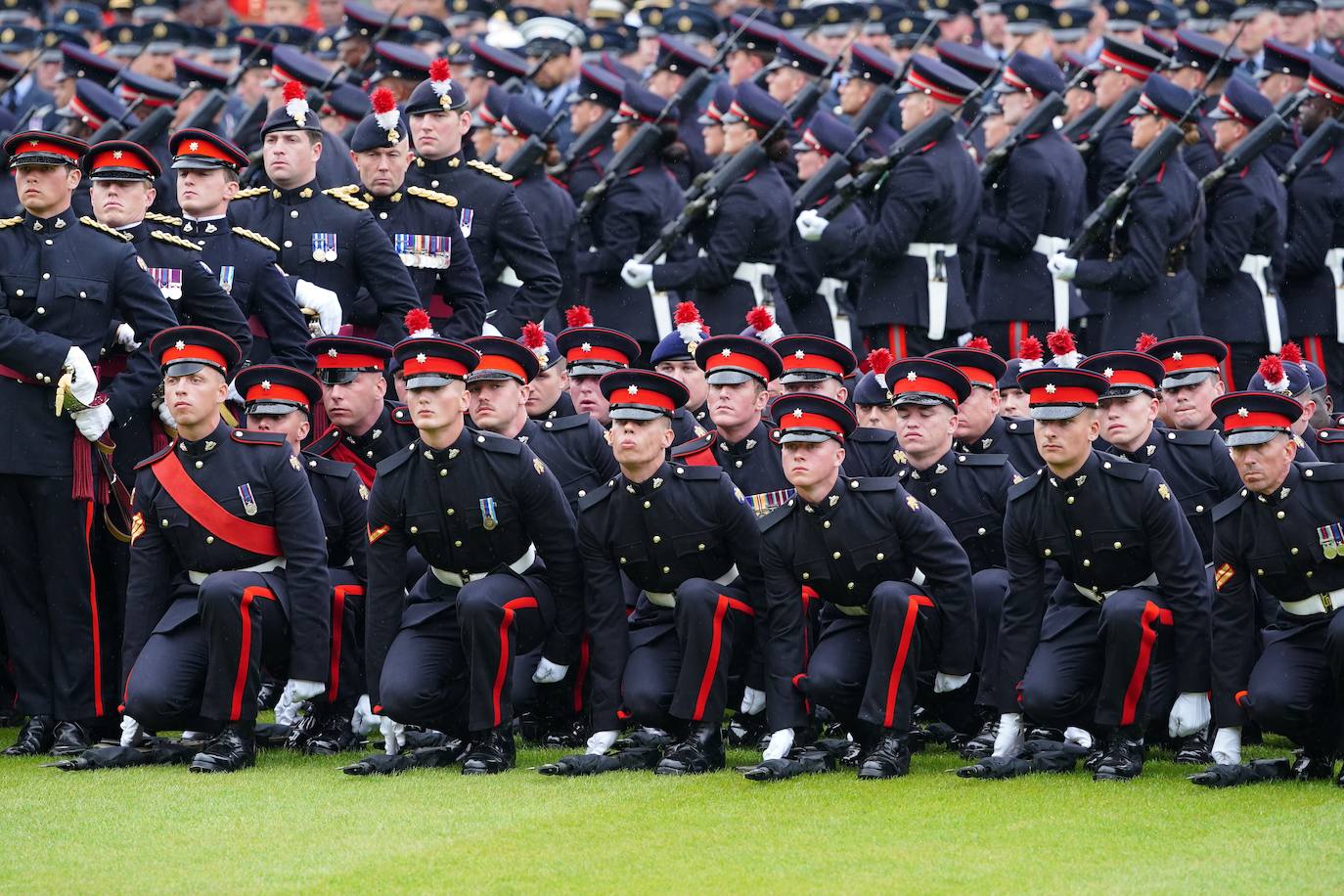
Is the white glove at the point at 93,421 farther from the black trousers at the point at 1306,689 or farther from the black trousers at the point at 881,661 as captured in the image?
the black trousers at the point at 1306,689

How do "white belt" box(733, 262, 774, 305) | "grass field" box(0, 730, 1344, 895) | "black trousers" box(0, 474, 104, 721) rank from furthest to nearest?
"white belt" box(733, 262, 774, 305)
"black trousers" box(0, 474, 104, 721)
"grass field" box(0, 730, 1344, 895)

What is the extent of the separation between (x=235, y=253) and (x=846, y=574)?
3.24 meters

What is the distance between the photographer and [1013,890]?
6844mm

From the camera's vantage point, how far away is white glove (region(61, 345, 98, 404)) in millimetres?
9073

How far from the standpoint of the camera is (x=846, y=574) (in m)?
8.98

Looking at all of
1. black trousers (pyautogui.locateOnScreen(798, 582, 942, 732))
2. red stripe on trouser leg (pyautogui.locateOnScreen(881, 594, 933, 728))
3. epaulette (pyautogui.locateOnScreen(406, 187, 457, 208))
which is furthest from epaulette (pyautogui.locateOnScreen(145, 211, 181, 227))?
red stripe on trouser leg (pyautogui.locateOnScreen(881, 594, 933, 728))

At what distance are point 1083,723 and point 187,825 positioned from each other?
347 centimetres

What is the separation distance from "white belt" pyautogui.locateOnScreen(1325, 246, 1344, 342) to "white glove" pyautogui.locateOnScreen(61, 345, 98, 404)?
7.79 metres

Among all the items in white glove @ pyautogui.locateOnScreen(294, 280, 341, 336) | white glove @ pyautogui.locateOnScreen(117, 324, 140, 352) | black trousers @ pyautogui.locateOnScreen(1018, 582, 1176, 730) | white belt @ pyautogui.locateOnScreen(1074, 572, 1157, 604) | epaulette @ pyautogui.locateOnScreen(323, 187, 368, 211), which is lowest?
black trousers @ pyautogui.locateOnScreen(1018, 582, 1176, 730)

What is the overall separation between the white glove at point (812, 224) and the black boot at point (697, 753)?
16.7 ft

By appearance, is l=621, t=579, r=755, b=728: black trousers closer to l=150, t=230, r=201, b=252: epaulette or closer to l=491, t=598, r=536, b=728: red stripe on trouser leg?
l=491, t=598, r=536, b=728: red stripe on trouser leg

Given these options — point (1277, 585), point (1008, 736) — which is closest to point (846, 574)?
point (1008, 736)

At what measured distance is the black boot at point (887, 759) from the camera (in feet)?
28.1

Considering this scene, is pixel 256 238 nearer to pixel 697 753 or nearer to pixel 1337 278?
pixel 697 753
